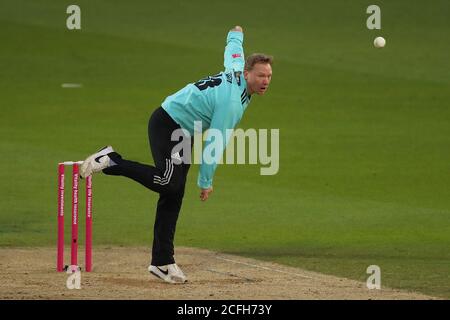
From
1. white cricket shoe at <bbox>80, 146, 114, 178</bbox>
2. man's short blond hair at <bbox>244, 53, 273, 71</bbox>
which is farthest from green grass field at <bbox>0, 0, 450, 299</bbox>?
white cricket shoe at <bbox>80, 146, 114, 178</bbox>

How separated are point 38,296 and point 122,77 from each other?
12.9 m

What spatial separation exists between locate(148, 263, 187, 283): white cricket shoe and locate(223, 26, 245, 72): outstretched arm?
1700 mm

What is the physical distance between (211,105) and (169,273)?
1.46 meters

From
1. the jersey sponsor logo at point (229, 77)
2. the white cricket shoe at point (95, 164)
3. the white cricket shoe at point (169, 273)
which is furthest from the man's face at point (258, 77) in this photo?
the white cricket shoe at point (169, 273)

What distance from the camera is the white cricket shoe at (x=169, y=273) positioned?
1087 centimetres

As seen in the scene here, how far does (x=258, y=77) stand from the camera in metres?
10.6

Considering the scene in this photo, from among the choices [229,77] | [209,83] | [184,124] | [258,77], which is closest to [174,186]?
[184,124]

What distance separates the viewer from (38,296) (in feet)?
33.0

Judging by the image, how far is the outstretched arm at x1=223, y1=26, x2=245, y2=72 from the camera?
1087cm

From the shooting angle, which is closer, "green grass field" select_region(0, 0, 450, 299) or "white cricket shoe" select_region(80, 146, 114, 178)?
"white cricket shoe" select_region(80, 146, 114, 178)

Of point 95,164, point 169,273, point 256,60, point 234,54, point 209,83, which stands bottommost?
point 169,273

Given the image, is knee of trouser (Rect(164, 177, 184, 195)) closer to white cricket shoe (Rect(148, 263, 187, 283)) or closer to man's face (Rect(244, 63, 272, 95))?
white cricket shoe (Rect(148, 263, 187, 283))

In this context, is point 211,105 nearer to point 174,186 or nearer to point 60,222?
point 174,186

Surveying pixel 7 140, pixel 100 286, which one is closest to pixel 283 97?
pixel 7 140
